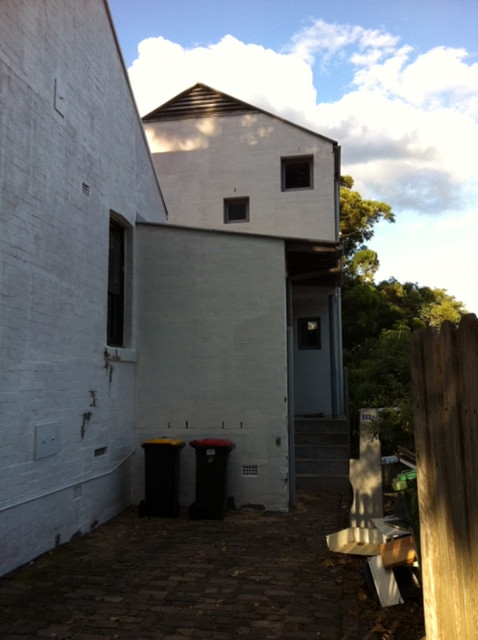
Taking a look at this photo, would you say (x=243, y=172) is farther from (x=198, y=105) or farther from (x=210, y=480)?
(x=210, y=480)

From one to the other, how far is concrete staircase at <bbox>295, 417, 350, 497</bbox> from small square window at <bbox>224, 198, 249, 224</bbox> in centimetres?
569

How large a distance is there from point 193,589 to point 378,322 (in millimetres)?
14471

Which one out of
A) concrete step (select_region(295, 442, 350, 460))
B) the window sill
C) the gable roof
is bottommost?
concrete step (select_region(295, 442, 350, 460))

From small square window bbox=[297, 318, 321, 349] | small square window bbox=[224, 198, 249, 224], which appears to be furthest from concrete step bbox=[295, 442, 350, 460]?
small square window bbox=[224, 198, 249, 224]

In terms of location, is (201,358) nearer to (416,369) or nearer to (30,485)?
(30,485)

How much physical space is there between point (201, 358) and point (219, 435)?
47.5 inches

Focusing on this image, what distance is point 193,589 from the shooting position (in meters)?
4.48

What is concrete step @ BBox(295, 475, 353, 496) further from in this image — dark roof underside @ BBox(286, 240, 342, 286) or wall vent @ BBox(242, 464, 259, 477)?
dark roof underside @ BBox(286, 240, 342, 286)

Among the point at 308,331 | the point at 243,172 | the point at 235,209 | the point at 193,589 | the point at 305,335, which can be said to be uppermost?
the point at 243,172

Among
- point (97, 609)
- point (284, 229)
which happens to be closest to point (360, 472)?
point (97, 609)

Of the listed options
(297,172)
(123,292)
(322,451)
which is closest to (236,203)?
(297,172)

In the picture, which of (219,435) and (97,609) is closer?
(97,609)

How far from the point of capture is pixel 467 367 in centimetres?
257

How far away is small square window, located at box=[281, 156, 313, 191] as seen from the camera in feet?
42.9
